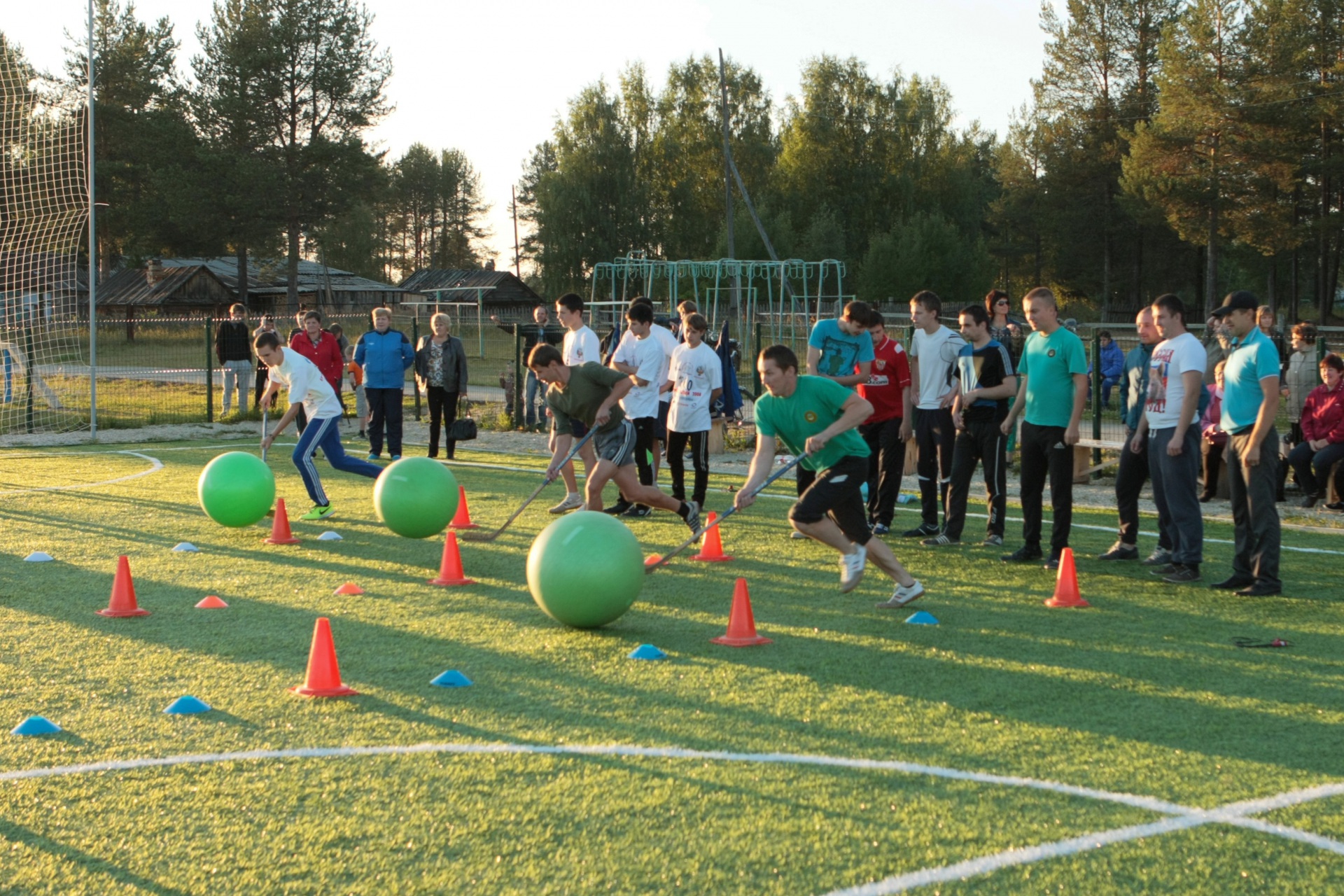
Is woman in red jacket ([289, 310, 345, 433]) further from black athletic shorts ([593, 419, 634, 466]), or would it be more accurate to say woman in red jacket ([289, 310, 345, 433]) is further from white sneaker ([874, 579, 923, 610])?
white sneaker ([874, 579, 923, 610])

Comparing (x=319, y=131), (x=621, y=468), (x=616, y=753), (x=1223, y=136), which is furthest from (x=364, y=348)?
(x=319, y=131)

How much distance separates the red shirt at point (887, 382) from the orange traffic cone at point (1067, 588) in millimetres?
2737

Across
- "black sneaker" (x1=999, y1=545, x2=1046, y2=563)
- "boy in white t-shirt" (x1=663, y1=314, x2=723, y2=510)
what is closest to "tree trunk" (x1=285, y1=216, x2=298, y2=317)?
"boy in white t-shirt" (x1=663, y1=314, x2=723, y2=510)

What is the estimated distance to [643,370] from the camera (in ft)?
37.4

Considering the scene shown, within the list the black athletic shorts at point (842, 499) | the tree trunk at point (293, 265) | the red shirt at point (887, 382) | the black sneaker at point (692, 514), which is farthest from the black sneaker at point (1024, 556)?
the tree trunk at point (293, 265)

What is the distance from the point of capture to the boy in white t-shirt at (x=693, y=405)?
37.6ft

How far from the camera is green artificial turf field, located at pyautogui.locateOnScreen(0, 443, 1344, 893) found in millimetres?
3998

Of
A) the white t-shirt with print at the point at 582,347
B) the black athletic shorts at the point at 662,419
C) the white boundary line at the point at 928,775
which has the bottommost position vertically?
the white boundary line at the point at 928,775

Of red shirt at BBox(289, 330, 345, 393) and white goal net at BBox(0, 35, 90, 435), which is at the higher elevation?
white goal net at BBox(0, 35, 90, 435)

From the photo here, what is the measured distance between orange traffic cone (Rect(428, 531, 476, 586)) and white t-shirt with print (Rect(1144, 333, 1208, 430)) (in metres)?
4.94

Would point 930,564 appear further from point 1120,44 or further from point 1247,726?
point 1120,44

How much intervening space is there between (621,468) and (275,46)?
159 ft

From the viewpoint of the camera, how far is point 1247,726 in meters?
5.36

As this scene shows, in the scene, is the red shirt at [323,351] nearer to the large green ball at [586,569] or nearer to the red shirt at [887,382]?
the red shirt at [887,382]
